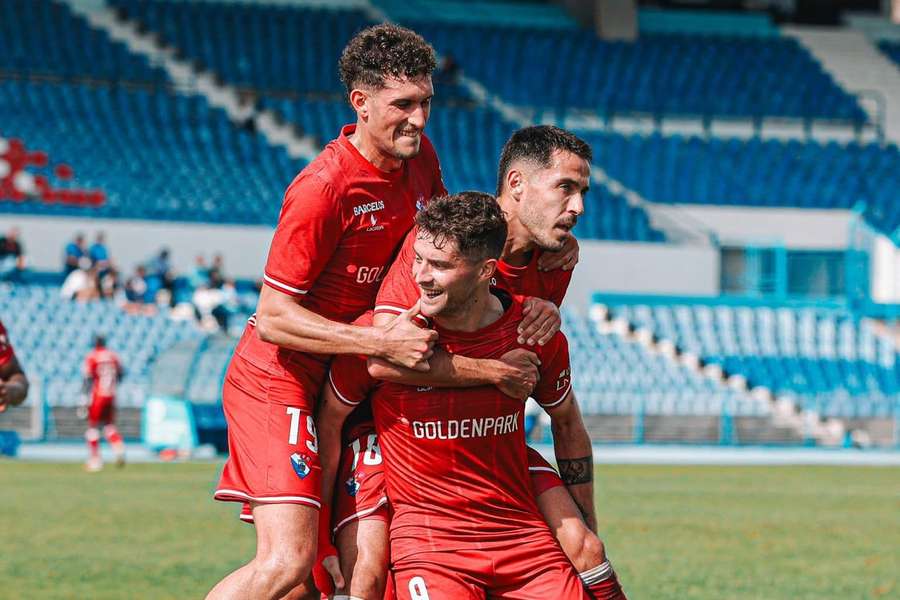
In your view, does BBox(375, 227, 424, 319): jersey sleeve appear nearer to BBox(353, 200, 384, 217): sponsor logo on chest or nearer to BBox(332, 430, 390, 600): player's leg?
BBox(353, 200, 384, 217): sponsor logo on chest

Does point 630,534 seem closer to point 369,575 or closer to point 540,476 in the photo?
point 540,476

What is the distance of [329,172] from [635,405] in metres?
22.4

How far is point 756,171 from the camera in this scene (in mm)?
35625

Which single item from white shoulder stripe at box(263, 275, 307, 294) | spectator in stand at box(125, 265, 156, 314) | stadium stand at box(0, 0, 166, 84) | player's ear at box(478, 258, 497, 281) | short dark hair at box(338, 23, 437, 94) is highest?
stadium stand at box(0, 0, 166, 84)

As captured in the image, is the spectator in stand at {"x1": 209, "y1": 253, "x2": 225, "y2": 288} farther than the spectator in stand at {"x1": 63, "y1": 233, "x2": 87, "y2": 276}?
No

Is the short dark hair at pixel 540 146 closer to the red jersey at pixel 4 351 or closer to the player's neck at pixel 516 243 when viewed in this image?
the player's neck at pixel 516 243

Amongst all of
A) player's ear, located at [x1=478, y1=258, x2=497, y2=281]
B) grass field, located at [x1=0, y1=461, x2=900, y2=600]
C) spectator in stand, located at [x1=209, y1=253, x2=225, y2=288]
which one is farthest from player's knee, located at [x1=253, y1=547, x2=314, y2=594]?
spectator in stand, located at [x1=209, y1=253, x2=225, y2=288]

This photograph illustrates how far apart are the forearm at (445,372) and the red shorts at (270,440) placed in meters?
0.56

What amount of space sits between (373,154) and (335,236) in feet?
1.40

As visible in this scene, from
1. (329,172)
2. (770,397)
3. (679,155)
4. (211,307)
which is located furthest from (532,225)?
(679,155)

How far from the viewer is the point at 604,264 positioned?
32344 mm

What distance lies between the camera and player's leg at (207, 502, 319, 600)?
6.12 m

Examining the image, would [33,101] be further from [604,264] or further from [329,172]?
[329,172]

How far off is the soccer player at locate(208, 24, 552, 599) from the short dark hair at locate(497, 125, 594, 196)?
0.41m
